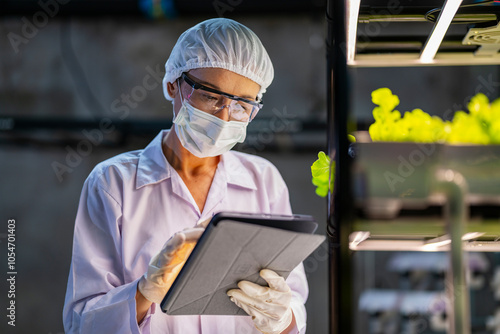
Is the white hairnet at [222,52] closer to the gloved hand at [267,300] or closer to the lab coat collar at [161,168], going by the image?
the lab coat collar at [161,168]

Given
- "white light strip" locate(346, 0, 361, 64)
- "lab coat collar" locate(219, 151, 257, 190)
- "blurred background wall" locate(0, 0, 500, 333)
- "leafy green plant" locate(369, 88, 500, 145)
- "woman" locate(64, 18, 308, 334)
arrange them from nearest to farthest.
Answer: "leafy green plant" locate(369, 88, 500, 145), "white light strip" locate(346, 0, 361, 64), "woman" locate(64, 18, 308, 334), "lab coat collar" locate(219, 151, 257, 190), "blurred background wall" locate(0, 0, 500, 333)

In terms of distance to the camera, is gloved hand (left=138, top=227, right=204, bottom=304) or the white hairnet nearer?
gloved hand (left=138, top=227, right=204, bottom=304)

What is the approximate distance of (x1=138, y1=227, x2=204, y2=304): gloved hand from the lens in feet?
4.29

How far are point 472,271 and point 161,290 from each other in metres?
2.40

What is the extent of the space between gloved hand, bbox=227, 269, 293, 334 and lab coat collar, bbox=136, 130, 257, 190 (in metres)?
0.51

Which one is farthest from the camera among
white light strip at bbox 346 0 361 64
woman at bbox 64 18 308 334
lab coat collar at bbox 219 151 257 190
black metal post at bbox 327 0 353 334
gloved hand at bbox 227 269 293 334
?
lab coat collar at bbox 219 151 257 190

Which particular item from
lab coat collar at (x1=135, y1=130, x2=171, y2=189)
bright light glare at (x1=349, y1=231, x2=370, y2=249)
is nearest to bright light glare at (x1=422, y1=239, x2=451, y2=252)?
bright light glare at (x1=349, y1=231, x2=370, y2=249)

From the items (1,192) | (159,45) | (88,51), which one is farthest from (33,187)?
(159,45)

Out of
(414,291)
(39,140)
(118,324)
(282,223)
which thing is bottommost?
(414,291)

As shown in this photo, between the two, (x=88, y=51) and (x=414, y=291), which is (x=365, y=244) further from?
(x=88, y=51)

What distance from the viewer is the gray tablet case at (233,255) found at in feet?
3.48

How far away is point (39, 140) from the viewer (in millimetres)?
4598

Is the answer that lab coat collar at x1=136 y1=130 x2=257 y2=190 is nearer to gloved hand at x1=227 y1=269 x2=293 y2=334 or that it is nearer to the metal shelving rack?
gloved hand at x1=227 y1=269 x2=293 y2=334

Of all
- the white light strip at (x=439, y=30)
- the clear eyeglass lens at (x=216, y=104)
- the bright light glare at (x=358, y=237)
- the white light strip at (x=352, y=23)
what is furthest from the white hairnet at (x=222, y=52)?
the bright light glare at (x=358, y=237)
